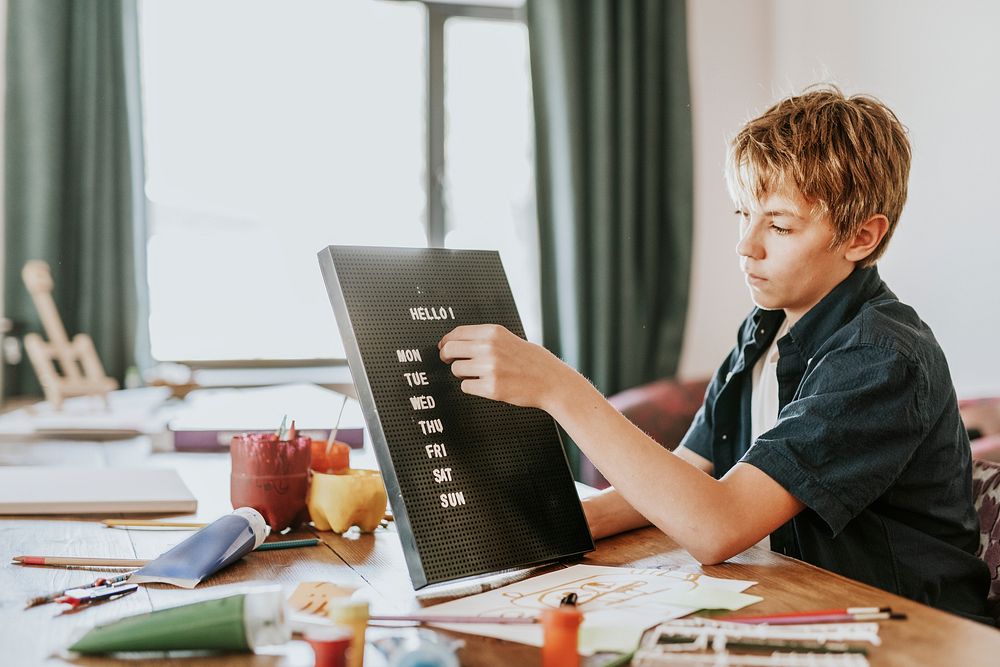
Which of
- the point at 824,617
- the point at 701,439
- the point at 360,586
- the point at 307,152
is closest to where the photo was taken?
the point at 824,617

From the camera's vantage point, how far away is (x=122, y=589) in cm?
89

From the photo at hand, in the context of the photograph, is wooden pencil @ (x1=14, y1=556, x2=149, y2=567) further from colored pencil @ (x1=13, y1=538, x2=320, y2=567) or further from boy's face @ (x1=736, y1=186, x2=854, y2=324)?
boy's face @ (x1=736, y1=186, x2=854, y2=324)

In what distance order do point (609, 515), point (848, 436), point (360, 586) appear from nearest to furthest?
point (360, 586) → point (848, 436) → point (609, 515)

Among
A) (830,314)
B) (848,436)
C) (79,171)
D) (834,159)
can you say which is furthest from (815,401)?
(79,171)

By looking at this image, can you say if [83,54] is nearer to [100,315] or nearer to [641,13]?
[100,315]

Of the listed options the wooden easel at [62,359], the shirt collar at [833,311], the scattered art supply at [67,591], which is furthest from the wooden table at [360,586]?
the wooden easel at [62,359]

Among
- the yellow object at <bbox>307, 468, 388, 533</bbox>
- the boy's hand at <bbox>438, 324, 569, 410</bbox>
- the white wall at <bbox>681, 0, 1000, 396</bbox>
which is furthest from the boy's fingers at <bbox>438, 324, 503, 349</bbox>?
the white wall at <bbox>681, 0, 1000, 396</bbox>

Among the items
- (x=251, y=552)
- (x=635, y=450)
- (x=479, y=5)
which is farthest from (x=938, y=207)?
(x=251, y=552)

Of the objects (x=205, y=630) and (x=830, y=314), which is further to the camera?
(x=830, y=314)

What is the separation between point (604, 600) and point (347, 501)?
1.30 feet

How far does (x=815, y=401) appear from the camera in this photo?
1.07m

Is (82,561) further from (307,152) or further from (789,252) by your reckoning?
(307,152)

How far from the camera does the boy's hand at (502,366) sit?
972mm

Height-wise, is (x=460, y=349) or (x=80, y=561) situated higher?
(x=460, y=349)
